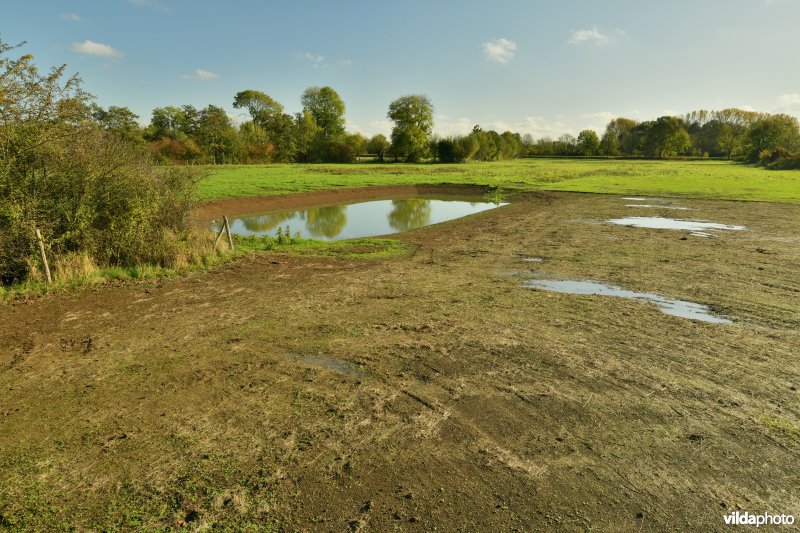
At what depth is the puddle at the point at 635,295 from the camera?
850 cm

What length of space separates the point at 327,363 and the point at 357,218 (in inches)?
812

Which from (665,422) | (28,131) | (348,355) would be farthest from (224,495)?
(28,131)

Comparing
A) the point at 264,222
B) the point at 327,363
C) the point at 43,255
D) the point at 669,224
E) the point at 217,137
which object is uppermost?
the point at 217,137

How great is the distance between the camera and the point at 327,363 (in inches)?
263

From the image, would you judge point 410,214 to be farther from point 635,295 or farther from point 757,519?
point 757,519

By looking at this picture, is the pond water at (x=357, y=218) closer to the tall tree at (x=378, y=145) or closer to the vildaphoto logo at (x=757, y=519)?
the vildaphoto logo at (x=757, y=519)

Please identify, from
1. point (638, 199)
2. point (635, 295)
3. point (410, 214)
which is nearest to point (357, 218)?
point (410, 214)

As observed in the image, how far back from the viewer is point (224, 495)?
4016mm

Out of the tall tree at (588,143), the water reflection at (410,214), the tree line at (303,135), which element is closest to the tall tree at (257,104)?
the tree line at (303,135)

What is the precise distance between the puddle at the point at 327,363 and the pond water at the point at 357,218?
1323cm

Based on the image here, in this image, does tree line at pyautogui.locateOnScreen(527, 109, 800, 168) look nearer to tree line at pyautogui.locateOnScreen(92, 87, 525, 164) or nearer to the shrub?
tree line at pyautogui.locateOnScreen(92, 87, 525, 164)

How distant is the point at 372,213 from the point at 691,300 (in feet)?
70.8

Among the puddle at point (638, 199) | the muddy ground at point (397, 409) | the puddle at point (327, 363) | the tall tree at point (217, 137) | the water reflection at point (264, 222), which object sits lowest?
the water reflection at point (264, 222)

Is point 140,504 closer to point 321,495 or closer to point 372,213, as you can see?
point 321,495
